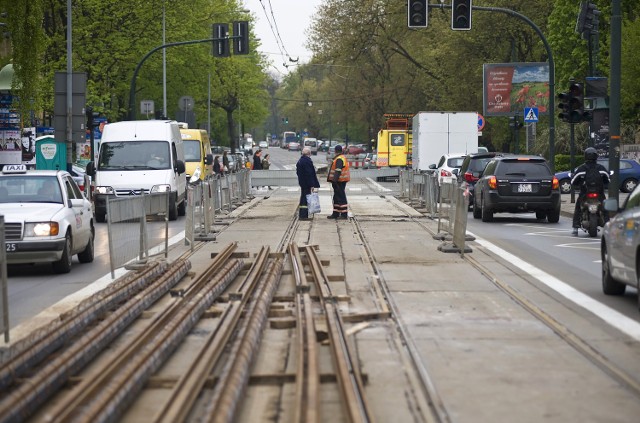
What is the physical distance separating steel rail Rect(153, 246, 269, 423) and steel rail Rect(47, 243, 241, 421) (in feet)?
1.04

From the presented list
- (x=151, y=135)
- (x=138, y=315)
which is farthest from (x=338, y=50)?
(x=138, y=315)

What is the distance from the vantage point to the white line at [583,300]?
11566 millimetres

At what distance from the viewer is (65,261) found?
17312 millimetres

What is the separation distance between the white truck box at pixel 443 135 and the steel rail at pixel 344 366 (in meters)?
35.7

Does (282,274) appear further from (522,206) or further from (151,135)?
(151,135)

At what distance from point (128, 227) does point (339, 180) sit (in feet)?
38.7

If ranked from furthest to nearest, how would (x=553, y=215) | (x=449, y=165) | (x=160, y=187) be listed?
(x=449, y=165)
(x=160, y=187)
(x=553, y=215)

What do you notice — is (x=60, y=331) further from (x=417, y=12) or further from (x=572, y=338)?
(x=417, y=12)

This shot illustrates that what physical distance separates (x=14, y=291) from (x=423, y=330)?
20.2ft

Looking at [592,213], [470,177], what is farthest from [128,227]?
[470,177]

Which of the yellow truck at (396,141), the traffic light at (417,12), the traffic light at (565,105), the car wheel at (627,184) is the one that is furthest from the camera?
the yellow truck at (396,141)

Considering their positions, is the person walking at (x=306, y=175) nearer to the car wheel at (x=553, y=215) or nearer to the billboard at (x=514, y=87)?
the car wheel at (x=553, y=215)

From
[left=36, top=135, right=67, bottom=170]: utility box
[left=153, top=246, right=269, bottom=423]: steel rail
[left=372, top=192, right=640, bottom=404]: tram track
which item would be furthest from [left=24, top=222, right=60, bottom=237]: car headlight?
[left=36, top=135, right=67, bottom=170]: utility box

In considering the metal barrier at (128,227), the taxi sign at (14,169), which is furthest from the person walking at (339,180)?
Result: the taxi sign at (14,169)
